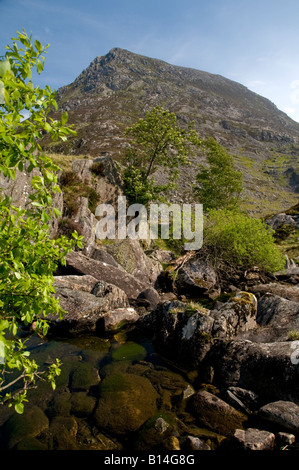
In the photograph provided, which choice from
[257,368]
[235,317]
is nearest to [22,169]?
[257,368]

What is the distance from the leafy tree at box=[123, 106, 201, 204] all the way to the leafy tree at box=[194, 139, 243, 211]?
41.6ft

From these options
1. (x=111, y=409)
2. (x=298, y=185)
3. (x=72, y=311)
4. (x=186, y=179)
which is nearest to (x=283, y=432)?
(x=111, y=409)

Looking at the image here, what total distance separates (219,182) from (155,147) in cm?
1559

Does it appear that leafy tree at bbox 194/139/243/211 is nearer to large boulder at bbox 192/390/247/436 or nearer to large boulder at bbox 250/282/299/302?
large boulder at bbox 250/282/299/302

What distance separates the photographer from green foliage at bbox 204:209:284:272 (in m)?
23.5

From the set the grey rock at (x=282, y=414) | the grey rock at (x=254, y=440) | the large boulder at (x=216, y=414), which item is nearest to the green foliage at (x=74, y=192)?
the large boulder at (x=216, y=414)

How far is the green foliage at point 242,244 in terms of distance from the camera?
2352cm

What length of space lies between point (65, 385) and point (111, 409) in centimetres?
227

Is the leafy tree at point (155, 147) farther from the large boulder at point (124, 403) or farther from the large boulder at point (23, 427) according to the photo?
the large boulder at point (23, 427)

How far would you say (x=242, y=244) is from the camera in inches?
936

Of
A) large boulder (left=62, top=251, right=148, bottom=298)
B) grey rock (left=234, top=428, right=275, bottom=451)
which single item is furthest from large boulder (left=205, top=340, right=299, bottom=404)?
large boulder (left=62, top=251, right=148, bottom=298)

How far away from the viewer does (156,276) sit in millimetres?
25359

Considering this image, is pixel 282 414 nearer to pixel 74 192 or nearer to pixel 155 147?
pixel 74 192
